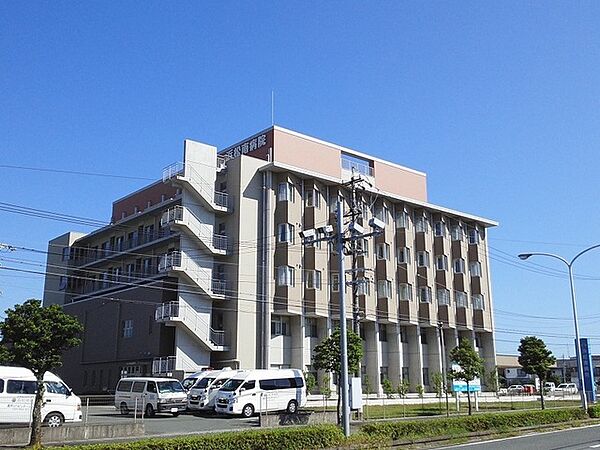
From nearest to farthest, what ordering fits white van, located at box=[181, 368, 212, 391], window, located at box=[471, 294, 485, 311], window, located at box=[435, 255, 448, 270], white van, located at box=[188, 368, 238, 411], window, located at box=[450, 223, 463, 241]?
white van, located at box=[188, 368, 238, 411] < white van, located at box=[181, 368, 212, 391] < window, located at box=[435, 255, 448, 270] < window, located at box=[471, 294, 485, 311] < window, located at box=[450, 223, 463, 241]

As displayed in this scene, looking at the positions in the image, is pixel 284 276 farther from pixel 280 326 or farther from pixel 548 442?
pixel 548 442

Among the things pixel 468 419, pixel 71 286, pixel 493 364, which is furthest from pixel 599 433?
pixel 71 286

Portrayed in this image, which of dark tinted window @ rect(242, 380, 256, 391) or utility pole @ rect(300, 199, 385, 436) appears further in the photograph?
dark tinted window @ rect(242, 380, 256, 391)

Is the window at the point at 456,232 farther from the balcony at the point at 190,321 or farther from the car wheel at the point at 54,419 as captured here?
the car wheel at the point at 54,419

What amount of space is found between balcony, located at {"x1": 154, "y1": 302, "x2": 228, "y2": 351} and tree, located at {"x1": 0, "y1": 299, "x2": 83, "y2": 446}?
21.0 m

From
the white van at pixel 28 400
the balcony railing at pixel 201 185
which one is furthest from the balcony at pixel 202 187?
the white van at pixel 28 400

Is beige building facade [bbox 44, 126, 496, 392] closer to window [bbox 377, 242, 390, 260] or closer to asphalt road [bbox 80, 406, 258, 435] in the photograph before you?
window [bbox 377, 242, 390, 260]

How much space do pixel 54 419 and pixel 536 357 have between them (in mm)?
31774

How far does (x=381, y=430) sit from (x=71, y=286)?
48816 millimetres

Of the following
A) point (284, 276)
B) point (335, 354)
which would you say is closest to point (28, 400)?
point (335, 354)

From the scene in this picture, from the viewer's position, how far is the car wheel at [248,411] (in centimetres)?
3169

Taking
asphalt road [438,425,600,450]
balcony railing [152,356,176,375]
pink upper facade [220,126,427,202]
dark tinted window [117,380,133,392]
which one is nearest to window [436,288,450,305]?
pink upper facade [220,126,427,202]

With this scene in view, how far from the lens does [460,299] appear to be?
2383 inches

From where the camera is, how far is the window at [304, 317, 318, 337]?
160 feet
